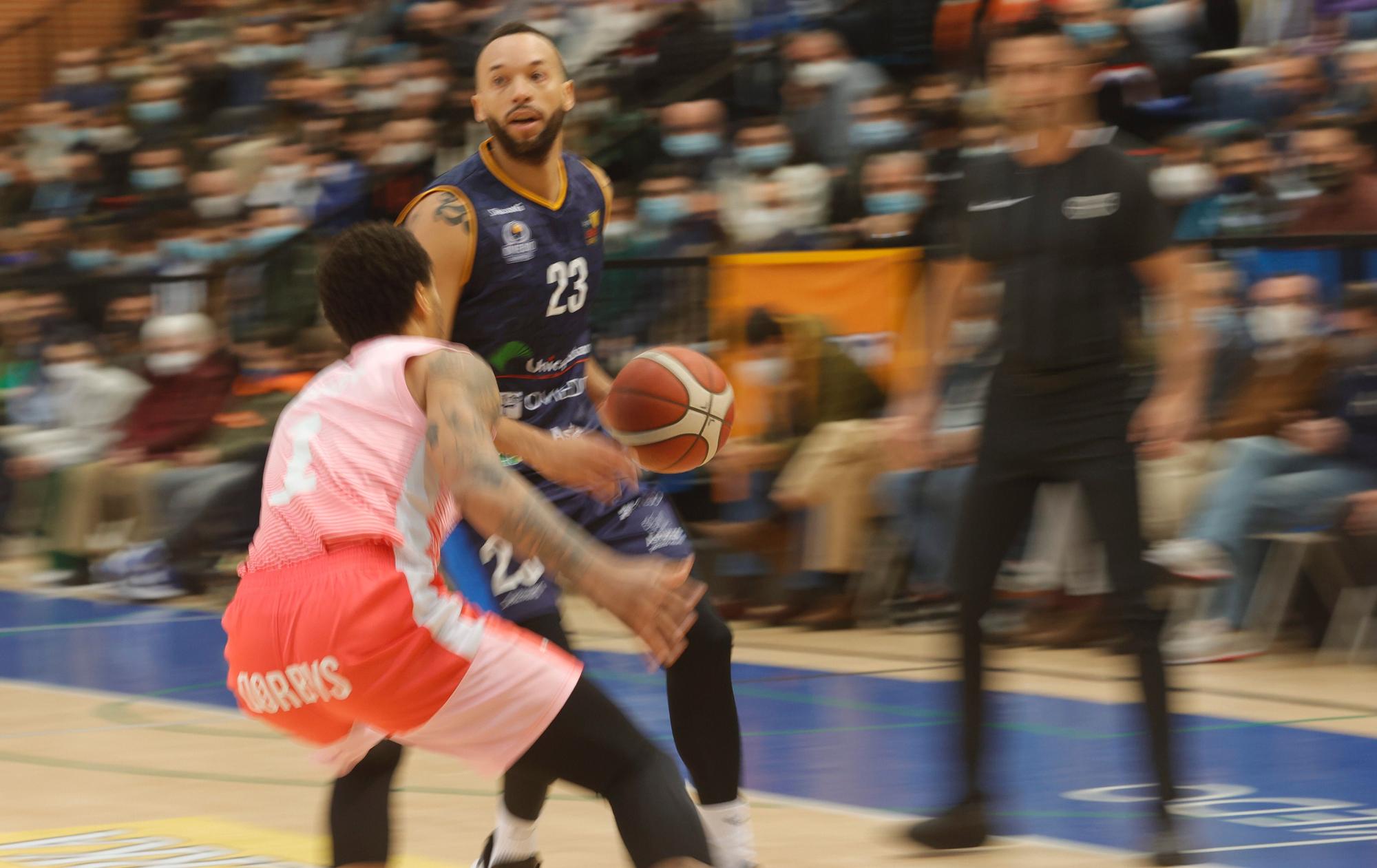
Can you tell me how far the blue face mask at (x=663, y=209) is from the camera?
11547mm

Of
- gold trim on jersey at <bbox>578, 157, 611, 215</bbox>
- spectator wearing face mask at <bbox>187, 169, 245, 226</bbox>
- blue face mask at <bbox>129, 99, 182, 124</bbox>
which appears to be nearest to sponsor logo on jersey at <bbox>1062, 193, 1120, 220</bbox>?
gold trim on jersey at <bbox>578, 157, 611, 215</bbox>

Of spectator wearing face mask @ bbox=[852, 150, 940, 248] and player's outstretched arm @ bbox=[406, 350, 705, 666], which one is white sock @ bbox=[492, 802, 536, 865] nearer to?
player's outstretched arm @ bbox=[406, 350, 705, 666]

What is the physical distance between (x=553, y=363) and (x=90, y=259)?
36.8 ft

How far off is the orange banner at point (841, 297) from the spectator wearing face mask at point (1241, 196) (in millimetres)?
1368

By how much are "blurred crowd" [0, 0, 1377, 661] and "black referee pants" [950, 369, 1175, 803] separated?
11.6 inches

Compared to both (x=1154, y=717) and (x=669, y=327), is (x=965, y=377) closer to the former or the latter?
(x=669, y=327)

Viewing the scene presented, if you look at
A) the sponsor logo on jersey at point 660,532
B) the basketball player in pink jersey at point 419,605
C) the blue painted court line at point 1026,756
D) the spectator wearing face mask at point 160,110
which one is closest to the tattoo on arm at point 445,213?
the sponsor logo on jersey at point 660,532

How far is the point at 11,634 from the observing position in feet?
34.2

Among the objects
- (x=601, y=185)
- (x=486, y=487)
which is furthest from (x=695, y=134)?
(x=486, y=487)

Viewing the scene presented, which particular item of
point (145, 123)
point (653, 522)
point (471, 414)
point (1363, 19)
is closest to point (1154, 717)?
point (653, 522)

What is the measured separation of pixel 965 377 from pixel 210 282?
17.6 feet

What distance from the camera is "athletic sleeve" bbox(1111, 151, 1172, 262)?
5219mm

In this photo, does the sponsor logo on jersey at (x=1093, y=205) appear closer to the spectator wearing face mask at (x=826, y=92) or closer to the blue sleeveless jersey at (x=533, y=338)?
the blue sleeveless jersey at (x=533, y=338)

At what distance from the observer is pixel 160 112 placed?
1688 centimetres
